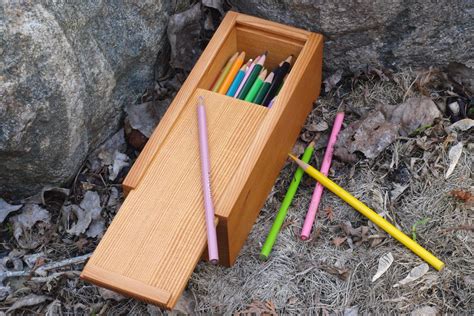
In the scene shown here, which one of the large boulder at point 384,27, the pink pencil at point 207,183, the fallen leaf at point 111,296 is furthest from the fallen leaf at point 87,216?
the large boulder at point 384,27

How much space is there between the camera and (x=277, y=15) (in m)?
2.35

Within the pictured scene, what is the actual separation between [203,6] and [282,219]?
849mm

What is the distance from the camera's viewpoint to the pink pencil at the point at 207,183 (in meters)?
1.82

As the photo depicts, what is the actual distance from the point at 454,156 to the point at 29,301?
1384mm

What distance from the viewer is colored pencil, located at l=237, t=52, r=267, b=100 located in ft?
7.20

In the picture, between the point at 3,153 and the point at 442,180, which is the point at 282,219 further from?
the point at 3,153

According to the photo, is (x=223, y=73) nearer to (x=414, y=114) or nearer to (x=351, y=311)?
(x=414, y=114)

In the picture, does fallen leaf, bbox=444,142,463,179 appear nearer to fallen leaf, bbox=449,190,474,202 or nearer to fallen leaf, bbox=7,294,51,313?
fallen leaf, bbox=449,190,474,202

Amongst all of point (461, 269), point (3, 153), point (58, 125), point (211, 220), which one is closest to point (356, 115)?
point (461, 269)

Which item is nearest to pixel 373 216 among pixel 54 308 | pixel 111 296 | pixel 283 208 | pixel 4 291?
pixel 283 208

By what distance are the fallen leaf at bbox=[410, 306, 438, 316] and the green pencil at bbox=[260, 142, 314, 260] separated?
46 centimetres

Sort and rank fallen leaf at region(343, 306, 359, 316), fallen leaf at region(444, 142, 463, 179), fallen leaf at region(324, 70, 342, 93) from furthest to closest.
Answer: fallen leaf at region(324, 70, 342, 93), fallen leaf at region(444, 142, 463, 179), fallen leaf at region(343, 306, 359, 316)

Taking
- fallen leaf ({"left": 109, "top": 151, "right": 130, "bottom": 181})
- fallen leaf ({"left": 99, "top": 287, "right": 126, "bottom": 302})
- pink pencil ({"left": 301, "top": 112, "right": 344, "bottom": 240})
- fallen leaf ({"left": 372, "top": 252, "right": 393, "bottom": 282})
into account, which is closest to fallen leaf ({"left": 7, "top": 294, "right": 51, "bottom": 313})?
fallen leaf ({"left": 99, "top": 287, "right": 126, "bottom": 302})

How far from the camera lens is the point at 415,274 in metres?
2.02
